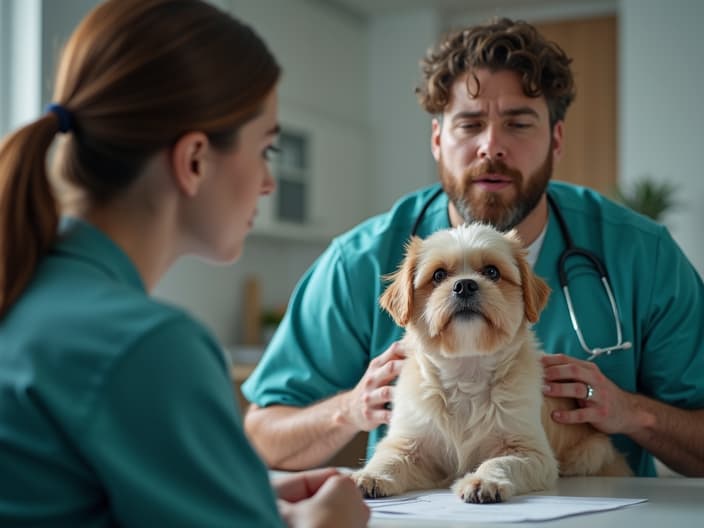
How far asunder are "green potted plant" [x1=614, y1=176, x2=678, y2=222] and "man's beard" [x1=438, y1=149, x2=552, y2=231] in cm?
312

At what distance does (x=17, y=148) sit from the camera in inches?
35.8

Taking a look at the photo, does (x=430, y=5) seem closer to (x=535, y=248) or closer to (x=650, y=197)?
(x=650, y=197)

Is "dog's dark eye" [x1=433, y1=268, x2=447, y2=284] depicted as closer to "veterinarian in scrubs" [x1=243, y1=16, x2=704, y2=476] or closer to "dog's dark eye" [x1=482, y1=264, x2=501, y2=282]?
"dog's dark eye" [x1=482, y1=264, x2=501, y2=282]

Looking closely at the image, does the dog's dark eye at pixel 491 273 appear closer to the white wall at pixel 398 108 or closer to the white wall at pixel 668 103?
the white wall at pixel 668 103

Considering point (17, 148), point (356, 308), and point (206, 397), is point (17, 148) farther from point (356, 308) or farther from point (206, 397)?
point (356, 308)

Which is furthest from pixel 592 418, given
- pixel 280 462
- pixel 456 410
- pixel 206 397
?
pixel 206 397

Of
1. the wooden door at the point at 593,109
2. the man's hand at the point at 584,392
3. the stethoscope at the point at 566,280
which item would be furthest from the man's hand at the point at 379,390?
the wooden door at the point at 593,109

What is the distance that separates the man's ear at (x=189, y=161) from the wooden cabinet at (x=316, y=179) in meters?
4.07

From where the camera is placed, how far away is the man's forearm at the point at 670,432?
5.98 feet

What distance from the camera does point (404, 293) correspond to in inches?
64.9

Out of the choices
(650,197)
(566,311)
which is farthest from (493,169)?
(650,197)

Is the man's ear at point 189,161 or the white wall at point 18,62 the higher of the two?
the white wall at point 18,62

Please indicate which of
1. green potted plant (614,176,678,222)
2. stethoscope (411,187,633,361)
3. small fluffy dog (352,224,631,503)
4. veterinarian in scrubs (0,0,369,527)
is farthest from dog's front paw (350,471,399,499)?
green potted plant (614,176,678,222)

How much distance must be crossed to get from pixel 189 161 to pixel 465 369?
80 cm
